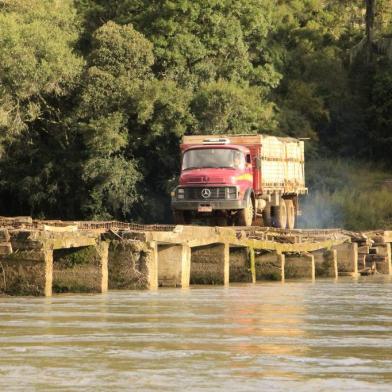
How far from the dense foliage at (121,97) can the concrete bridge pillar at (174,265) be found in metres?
23.6

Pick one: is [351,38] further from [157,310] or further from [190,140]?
[157,310]

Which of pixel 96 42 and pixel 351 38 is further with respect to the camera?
pixel 351 38

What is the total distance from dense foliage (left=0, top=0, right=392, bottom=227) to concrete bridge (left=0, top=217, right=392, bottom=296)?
14.6 metres

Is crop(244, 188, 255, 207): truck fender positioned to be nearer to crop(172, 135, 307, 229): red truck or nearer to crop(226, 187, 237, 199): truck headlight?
crop(172, 135, 307, 229): red truck

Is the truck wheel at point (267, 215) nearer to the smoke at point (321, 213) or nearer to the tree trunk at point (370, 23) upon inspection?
the smoke at point (321, 213)

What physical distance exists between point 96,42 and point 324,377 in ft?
148

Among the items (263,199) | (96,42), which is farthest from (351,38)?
(263,199)

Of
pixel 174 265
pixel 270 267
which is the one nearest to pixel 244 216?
pixel 270 267

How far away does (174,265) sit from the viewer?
35562 mm

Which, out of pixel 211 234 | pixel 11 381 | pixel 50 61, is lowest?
pixel 11 381

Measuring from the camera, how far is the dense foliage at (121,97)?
59.4 meters

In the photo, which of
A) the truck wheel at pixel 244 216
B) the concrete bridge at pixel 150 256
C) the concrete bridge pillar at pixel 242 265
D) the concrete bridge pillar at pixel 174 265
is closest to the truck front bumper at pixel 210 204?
the truck wheel at pixel 244 216

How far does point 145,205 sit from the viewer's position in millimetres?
61281

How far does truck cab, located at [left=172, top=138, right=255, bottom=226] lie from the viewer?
45625 mm
